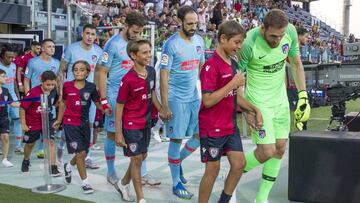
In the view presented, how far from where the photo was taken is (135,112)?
4.62 metres

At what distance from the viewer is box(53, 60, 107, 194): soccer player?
17.6 ft

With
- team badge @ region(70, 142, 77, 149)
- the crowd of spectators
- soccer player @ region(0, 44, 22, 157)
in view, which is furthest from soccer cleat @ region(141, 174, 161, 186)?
the crowd of spectators

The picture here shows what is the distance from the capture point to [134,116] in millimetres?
4605

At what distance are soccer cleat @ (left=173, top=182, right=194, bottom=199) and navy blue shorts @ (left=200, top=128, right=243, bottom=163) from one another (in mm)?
1101

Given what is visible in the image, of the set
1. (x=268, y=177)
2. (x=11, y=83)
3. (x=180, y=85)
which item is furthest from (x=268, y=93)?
(x=11, y=83)

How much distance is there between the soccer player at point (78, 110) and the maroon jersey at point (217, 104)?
6.40 ft

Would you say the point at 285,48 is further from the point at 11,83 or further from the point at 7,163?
the point at 11,83

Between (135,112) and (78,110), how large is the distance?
1.11 m

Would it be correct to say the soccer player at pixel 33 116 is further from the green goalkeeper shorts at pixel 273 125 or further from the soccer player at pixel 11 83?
the green goalkeeper shorts at pixel 273 125

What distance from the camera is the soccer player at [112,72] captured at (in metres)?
5.33

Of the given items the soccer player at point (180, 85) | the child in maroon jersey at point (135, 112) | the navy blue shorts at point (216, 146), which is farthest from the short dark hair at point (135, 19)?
the navy blue shorts at point (216, 146)

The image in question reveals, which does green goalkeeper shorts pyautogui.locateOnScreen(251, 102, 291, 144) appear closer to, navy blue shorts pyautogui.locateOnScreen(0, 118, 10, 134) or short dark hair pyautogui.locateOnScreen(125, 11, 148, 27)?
short dark hair pyautogui.locateOnScreen(125, 11, 148, 27)

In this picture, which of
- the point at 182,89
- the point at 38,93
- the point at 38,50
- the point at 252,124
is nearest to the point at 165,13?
the point at 38,50

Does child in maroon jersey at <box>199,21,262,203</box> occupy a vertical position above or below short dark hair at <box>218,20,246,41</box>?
below
